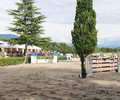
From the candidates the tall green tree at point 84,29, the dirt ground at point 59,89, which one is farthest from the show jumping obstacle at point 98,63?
the dirt ground at point 59,89

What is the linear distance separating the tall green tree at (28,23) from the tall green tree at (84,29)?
1389 cm

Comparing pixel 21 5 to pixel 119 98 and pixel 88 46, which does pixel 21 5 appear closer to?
pixel 88 46

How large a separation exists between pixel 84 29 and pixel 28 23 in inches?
626

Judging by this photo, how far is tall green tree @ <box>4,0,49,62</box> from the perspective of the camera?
78.5 feet

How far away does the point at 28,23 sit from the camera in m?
24.8

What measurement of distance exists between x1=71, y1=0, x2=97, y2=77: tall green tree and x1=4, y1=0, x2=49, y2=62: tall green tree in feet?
45.6

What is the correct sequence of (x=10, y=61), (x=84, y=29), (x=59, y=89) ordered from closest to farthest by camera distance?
(x=59, y=89)
(x=84, y=29)
(x=10, y=61)

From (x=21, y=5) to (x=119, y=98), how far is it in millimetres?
22652

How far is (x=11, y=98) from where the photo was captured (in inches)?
186

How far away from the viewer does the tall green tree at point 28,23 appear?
2394 cm

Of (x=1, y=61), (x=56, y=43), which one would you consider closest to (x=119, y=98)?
(x=1, y=61)

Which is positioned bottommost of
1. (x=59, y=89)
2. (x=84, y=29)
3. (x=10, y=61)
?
(x=59, y=89)

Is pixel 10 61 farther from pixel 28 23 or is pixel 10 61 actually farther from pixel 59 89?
pixel 59 89

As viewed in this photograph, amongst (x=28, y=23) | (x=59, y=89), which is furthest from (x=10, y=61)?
(x=59, y=89)
